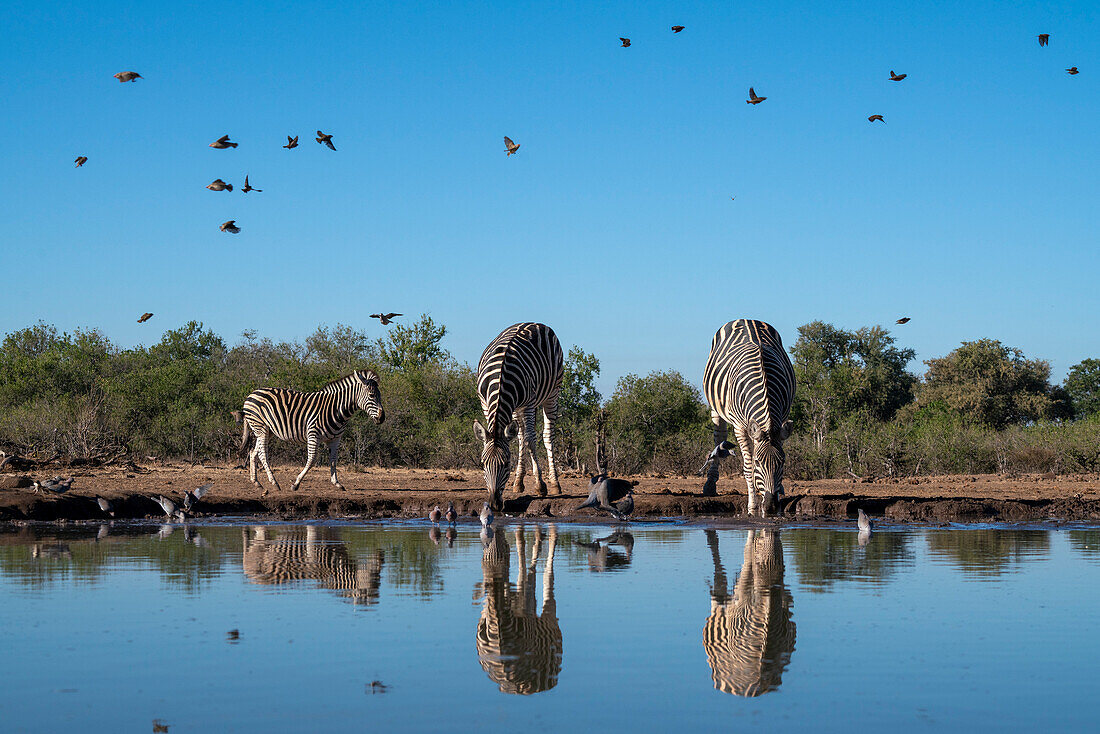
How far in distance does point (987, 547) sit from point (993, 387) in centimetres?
3621

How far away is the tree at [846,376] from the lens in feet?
110

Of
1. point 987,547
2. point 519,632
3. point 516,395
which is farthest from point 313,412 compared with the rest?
point 519,632

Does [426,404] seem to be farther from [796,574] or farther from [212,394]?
[796,574]

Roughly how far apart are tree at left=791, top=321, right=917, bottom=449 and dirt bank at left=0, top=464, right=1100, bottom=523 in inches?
498

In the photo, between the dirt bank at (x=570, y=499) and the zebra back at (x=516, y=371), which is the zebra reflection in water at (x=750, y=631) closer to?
the dirt bank at (x=570, y=499)

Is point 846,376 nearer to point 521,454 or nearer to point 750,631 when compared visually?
point 521,454

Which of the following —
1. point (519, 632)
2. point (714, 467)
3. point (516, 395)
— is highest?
point (516, 395)

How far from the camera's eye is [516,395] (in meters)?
16.0

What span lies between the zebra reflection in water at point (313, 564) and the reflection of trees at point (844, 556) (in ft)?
10.9

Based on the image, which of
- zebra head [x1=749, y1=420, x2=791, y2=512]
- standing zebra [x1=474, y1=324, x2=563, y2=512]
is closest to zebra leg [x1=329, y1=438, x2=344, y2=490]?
standing zebra [x1=474, y1=324, x2=563, y2=512]

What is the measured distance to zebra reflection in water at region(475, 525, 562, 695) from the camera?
5.21m

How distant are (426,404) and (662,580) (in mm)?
21983

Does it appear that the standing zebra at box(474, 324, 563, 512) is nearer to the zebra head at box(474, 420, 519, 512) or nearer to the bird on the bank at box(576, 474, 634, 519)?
the zebra head at box(474, 420, 519, 512)

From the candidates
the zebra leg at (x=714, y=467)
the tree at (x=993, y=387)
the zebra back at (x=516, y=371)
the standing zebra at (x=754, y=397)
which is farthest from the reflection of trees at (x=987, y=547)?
the tree at (x=993, y=387)
